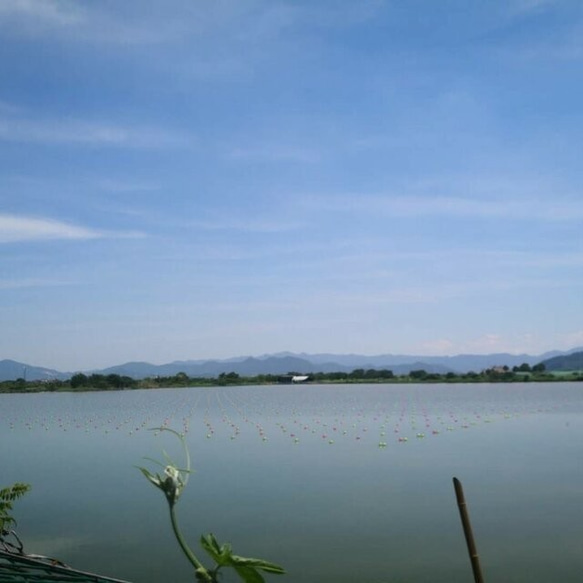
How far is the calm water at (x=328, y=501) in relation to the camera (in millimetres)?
6797

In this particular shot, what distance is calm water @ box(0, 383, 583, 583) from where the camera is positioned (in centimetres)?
680

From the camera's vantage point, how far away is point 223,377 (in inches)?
2731

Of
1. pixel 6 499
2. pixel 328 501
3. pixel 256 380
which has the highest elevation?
pixel 256 380

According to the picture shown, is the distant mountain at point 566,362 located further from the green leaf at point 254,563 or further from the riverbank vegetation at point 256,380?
the green leaf at point 254,563

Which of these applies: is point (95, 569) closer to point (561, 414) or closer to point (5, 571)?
point (5, 571)

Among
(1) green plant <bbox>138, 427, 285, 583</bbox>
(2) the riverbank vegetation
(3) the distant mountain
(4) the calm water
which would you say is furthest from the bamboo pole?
(3) the distant mountain

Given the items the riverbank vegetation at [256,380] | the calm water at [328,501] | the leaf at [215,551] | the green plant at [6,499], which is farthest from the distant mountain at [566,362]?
the leaf at [215,551]

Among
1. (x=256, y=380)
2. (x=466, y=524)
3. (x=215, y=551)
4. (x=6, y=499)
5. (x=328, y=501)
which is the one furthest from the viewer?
(x=256, y=380)

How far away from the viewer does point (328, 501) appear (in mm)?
9484

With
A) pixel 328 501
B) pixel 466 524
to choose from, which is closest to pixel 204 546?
pixel 466 524

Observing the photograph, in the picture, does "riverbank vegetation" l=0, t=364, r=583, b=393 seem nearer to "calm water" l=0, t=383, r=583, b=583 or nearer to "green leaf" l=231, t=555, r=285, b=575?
"calm water" l=0, t=383, r=583, b=583

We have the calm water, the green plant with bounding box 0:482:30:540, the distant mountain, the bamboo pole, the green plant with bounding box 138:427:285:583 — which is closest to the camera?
the green plant with bounding box 138:427:285:583

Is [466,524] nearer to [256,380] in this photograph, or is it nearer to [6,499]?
[6,499]

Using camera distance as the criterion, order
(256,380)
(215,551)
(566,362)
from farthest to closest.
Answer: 1. (566,362)
2. (256,380)
3. (215,551)
